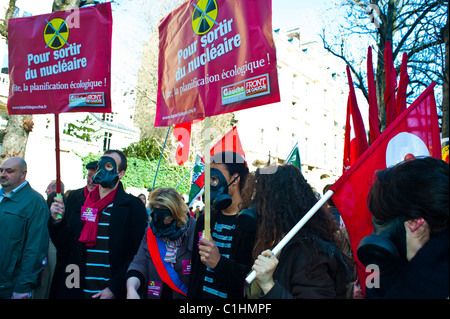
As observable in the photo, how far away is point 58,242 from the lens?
→ 361cm

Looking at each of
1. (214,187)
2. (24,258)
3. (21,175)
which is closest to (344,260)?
(214,187)

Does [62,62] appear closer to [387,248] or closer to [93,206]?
[93,206]

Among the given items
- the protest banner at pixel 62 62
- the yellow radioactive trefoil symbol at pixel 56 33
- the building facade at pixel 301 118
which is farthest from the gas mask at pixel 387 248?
the building facade at pixel 301 118

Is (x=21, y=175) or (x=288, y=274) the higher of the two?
Result: (x=21, y=175)

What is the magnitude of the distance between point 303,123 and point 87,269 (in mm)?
33225

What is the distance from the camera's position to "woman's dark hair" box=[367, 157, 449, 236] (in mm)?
1625

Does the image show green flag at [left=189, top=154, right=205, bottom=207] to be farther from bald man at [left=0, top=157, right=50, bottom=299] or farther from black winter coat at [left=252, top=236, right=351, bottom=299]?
black winter coat at [left=252, top=236, right=351, bottom=299]

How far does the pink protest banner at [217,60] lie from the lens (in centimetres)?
283

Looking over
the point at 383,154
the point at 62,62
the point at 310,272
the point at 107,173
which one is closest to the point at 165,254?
the point at 107,173

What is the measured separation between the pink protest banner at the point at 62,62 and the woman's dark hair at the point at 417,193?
9.97ft

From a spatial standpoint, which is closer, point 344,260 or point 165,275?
point 344,260

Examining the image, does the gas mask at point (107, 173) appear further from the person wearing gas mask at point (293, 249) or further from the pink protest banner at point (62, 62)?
the person wearing gas mask at point (293, 249)
